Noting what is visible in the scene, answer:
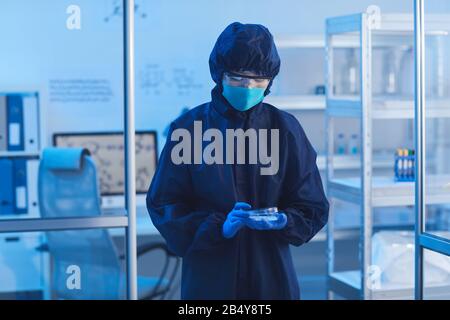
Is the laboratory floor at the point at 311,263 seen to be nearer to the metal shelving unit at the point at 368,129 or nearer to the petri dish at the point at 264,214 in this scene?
the metal shelving unit at the point at 368,129

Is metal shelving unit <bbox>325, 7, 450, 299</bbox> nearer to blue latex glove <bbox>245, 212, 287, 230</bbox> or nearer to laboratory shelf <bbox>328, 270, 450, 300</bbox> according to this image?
laboratory shelf <bbox>328, 270, 450, 300</bbox>

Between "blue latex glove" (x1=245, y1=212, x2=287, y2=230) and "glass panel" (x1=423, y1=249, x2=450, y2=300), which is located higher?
"blue latex glove" (x1=245, y1=212, x2=287, y2=230)

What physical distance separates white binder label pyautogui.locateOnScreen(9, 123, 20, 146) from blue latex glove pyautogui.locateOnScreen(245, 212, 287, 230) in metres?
2.43

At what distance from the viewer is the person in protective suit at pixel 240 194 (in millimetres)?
2129

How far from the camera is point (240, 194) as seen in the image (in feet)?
7.06

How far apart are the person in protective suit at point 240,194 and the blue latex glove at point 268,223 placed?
0.06 feet

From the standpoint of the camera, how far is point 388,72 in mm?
4988

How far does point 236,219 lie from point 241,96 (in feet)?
1.12

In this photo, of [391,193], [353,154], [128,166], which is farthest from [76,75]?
[128,166]

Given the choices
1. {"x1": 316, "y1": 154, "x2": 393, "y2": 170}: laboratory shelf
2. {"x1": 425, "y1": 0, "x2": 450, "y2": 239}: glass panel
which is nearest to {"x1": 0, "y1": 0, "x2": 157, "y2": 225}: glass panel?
{"x1": 316, "y1": 154, "x2": 393, "y2": 170}: laboratory shelf

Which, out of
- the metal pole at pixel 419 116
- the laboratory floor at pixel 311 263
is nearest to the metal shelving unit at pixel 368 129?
the metal pole at pixel 419 116

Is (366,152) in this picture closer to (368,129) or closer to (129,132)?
(368,129)

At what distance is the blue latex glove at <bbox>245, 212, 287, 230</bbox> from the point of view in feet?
6.71

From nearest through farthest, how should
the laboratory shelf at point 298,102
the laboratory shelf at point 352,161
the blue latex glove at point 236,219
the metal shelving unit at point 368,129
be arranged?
the blue latex glove at point 236,219 < the metal shelving unit at point 368,129 < the laboratory shelf at point 298,102 < the laboratory shelf at point 352,161
